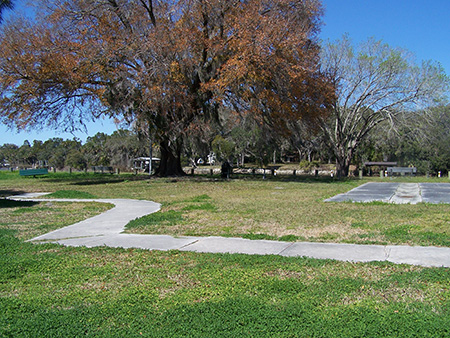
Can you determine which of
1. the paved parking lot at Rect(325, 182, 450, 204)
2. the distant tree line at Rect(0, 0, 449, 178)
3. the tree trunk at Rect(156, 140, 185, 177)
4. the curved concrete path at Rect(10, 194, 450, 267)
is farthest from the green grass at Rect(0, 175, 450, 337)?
the tree trunk at Rect(156, 140, 185, 177)

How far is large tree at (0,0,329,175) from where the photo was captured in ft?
71.6

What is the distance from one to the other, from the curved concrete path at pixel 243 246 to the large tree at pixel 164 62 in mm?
13338

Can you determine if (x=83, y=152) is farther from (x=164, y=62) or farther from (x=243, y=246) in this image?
(x=243, y=246)

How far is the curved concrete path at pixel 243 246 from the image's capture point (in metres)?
6.78

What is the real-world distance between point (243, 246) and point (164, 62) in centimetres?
1615

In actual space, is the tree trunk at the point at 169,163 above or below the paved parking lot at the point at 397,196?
above

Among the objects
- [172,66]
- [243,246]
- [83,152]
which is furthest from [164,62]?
[83,152]

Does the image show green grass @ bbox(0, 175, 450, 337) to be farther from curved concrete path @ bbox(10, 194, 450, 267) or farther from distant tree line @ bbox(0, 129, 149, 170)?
distant tree line @ bbox(0, 129, 149, 170)

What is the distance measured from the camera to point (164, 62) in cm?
2208

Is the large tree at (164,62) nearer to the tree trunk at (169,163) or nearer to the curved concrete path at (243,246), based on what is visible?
the tree trunk at (169,163)

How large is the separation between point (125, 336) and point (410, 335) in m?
2.66

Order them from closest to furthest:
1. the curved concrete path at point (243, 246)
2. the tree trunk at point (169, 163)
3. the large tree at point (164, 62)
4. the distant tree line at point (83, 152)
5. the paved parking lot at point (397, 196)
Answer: the curved concrete path at point (243, 246) → the paved parking lot at point (397, 196) → the large tree at point (164, 62) → the tree trunk at point (169, 163) → the distant tree line at point (83, 152)

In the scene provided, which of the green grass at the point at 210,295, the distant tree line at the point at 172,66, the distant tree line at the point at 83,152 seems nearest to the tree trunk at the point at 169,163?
the distant tree line at the point at 172,66

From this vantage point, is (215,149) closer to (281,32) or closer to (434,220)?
(281,32)
